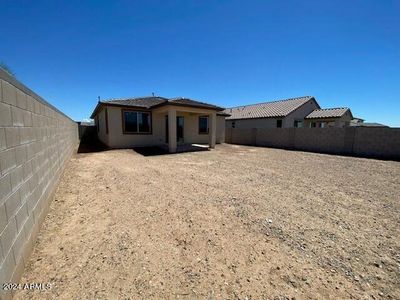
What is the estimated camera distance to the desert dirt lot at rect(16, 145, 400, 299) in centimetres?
208

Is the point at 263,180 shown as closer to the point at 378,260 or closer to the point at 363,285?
the point at 378,260

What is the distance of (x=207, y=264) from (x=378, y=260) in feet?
7.33

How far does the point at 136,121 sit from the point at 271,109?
53.9 ft

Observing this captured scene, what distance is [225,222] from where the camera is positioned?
11.3 feet

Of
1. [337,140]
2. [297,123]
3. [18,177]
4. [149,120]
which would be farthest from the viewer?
[297,123]

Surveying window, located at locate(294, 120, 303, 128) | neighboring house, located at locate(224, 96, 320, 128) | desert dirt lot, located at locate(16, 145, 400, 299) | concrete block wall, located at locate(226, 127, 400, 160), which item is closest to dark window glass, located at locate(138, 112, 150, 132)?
desert dirt lot, located at locate(16, 145, 400, 299)

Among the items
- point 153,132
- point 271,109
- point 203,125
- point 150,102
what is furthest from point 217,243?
point 271,109

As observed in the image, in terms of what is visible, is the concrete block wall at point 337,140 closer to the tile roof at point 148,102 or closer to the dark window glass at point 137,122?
the tile roof at point 148,102

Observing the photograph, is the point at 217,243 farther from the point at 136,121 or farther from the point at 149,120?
the point at 149,120

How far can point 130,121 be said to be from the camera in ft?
44.6

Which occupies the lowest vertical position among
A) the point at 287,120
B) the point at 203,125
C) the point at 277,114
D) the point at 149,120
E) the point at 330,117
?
the point at 203,125

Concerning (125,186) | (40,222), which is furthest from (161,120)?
(40,222)

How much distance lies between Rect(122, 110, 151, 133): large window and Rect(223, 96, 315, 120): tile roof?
12.8 metres

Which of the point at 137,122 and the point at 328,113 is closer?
the point at 137,122
